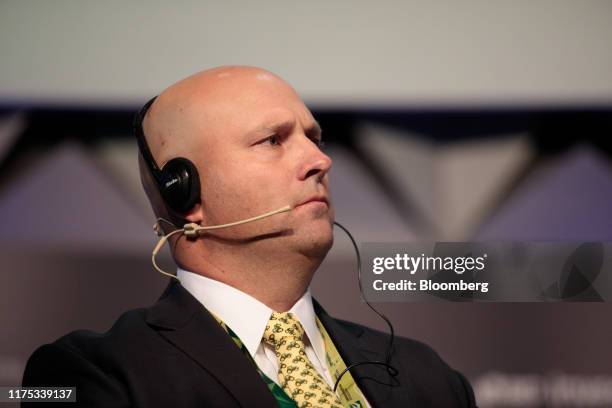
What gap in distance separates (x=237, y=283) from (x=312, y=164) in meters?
0.28

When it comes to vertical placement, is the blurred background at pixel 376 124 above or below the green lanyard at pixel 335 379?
above

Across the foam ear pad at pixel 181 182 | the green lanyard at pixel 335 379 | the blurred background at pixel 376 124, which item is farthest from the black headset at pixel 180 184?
the blurred background at pixel 376 124

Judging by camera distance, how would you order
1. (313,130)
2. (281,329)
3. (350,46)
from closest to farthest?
(281,329)
(313,130)
(350,46)

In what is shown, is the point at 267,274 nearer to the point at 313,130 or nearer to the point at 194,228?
the point at 194,228

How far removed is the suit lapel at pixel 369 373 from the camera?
5.58 ft

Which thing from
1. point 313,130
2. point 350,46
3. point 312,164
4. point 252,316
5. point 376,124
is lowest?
point 252,316

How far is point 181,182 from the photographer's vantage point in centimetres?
170

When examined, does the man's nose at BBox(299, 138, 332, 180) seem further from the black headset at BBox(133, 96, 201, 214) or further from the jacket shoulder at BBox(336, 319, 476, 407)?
the jacket shoulder at BBox(336, 319, 476, 407)

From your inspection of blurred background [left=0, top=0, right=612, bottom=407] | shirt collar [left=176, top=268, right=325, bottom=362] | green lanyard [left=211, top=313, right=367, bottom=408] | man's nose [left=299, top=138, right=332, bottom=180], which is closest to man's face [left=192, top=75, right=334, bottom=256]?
man's nose [left=299, top=138, right=332, bottom=180]

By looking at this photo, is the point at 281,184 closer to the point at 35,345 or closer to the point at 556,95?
the point at 35,345

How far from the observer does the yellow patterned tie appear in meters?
1.58

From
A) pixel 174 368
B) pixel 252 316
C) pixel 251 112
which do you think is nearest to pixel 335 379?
pixel 252 316

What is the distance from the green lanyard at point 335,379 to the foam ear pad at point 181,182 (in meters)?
0.24

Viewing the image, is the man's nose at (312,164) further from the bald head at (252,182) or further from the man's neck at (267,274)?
the man's neck at (267,274)
